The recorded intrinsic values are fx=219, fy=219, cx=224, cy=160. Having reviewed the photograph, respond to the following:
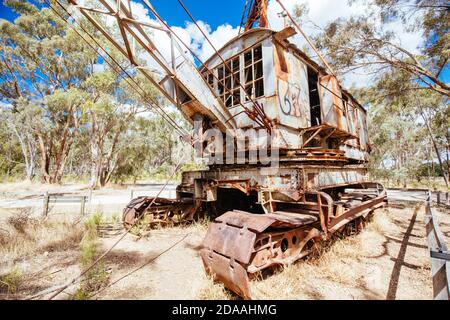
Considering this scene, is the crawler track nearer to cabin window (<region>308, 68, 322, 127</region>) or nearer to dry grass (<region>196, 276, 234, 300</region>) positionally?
dry grass (<region>196, 276, 234, 300</region>)

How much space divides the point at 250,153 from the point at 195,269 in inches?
103

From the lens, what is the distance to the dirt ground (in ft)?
10.1

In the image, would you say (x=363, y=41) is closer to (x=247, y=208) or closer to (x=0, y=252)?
(x=247, y=208)

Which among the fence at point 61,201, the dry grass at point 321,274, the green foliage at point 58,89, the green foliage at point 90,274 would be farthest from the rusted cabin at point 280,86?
the green foliage at point 58,89

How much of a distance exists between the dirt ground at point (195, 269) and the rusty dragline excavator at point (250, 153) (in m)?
0.35

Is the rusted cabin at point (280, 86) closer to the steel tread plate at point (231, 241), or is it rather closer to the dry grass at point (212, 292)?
the steel tread plate at point (231, 241)

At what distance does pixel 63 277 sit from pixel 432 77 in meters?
12.0

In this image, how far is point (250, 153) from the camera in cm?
502

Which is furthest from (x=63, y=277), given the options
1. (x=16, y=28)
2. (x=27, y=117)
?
(x=16, y=28)

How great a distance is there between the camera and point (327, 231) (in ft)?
12.2

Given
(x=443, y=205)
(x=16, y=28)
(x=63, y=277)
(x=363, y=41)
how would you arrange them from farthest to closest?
(x=16, y=28) → (x=443, y=205) → (x=363, y=41) → (x=63, y=277)

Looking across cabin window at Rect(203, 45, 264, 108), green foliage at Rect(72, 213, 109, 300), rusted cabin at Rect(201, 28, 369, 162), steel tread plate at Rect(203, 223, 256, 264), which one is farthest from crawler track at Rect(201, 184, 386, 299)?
cabin window at Rect(203, 45, 264, 108)

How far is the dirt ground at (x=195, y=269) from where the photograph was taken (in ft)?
10.1
